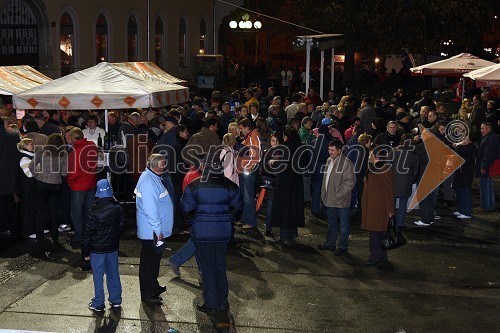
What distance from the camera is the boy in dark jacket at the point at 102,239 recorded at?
8562 mm

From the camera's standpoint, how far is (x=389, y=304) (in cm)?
911

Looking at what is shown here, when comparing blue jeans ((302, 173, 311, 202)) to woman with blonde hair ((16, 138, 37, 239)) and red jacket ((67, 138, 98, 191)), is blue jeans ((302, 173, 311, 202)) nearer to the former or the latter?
red jacket ((67, 138, 98, 191))

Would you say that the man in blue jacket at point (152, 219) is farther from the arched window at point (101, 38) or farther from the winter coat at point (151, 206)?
the arched window at point (101, 38)

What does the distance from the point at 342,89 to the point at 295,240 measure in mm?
22364

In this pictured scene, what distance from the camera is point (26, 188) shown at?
38.1 feet

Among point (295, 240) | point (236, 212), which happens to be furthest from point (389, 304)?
point (295, 240)

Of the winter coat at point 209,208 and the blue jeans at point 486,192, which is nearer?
the winter coat at point 209,208

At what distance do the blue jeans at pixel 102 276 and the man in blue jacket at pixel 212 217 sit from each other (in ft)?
3.27

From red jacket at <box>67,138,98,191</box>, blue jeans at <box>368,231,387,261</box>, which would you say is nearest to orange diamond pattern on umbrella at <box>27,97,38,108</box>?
red jacket at <box>67,138,98,191</box>

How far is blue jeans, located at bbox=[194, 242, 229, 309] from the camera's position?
852 cm

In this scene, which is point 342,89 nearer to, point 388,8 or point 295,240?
point 388,8

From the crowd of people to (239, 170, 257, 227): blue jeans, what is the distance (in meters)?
0.02

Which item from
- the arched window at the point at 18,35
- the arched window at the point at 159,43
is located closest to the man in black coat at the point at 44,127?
the arched window at the point at 18,35

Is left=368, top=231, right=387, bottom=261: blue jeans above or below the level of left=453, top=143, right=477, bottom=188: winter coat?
below
